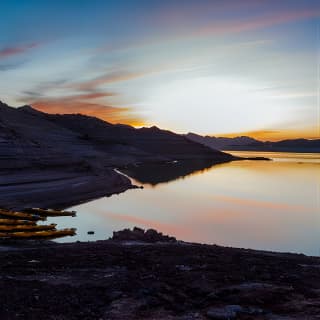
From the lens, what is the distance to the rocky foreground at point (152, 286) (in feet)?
36.1

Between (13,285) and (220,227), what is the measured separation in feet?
83.4

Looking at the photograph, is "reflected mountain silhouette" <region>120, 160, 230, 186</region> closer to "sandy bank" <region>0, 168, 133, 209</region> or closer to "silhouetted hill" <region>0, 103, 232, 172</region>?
"silhouetted hill" <region>0, 103, 232, 172</region>

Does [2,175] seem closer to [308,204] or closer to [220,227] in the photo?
[220,227]

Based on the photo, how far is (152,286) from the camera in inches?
514

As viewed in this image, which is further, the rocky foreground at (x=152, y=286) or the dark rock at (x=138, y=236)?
the dark rock at (x=138, y=236)

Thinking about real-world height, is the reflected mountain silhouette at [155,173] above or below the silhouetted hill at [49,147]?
below

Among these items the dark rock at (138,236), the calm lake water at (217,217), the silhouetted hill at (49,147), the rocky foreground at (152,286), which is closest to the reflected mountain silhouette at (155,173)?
the silhouetted hill at (49,147)

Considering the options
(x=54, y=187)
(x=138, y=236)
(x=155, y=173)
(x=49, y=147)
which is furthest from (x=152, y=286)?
(x=155, y=173)

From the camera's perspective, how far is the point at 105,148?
143m

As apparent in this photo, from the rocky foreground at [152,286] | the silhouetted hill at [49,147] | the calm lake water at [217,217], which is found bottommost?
the calm lake water at [217,217]

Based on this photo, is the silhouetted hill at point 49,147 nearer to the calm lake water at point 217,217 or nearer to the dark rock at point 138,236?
the calm lake water at point 217,217

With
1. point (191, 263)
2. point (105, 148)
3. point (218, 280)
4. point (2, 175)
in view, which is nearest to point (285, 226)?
point (191, 263)

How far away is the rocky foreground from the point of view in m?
11.0

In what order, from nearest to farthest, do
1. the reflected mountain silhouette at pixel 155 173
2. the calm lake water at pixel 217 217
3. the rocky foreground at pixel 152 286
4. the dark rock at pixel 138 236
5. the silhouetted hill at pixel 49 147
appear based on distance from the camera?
the rocky foreground at pixel 152 286
the dark rock at pixel 138 236
the calm lake water at pixel 217 217
the silhouetted hill at pixel 49 147
the reflected mountain silhouette at pixel 155 173
